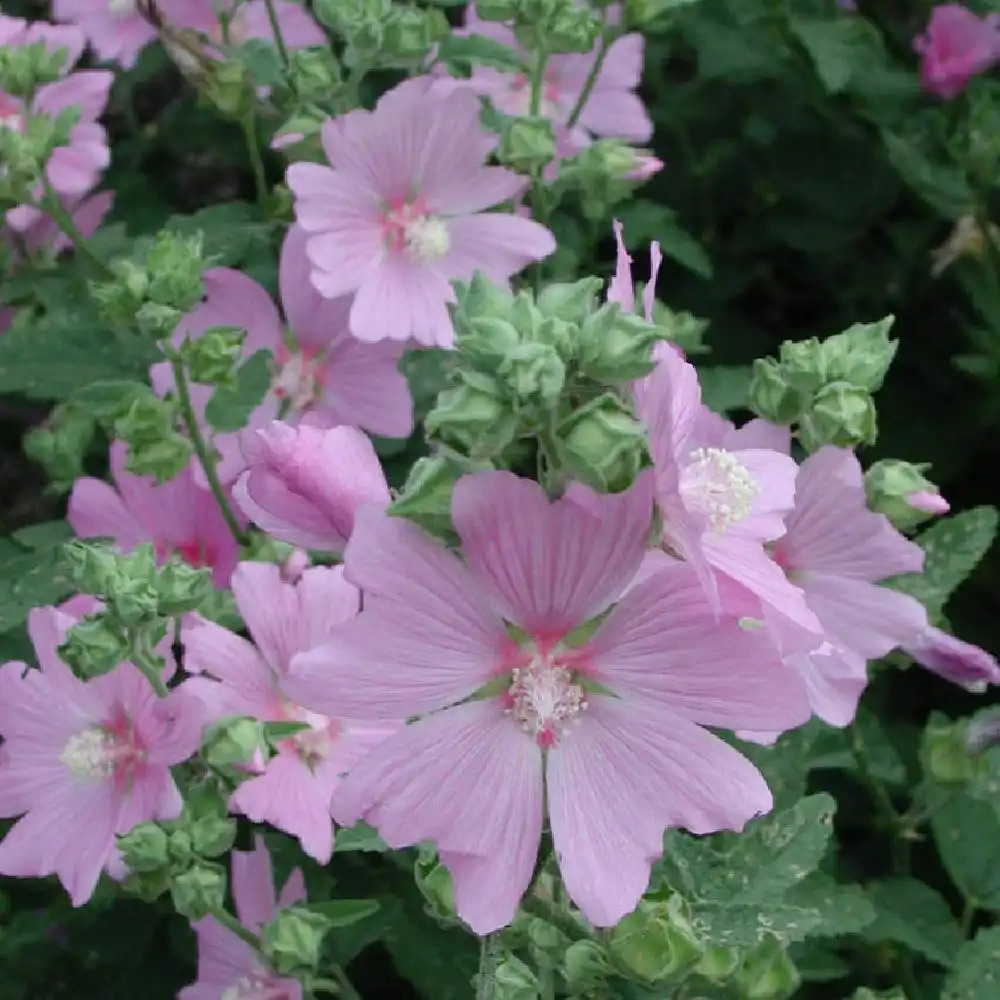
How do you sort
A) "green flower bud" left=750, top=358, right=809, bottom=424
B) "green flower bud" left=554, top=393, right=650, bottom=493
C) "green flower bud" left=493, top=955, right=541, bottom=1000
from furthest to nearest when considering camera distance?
"green flower bud" left=750, top=358, right=809, bottom=424 < "green flower bud" left=493, top=955, right=541, bottom=1000 < "green flower bud" left=554, top=393, right=650, bottom=493

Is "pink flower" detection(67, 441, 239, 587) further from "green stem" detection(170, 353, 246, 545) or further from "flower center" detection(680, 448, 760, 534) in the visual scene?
"flower center" detection(680, 448, 760, 534)

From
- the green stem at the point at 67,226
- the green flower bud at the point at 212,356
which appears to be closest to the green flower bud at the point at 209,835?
the green flower bud at the point at 212,356

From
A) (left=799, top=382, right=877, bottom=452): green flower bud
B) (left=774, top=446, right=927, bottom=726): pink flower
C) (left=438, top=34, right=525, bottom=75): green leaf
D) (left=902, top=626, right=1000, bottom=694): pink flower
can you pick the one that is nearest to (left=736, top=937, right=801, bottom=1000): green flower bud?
(left=774, top=446, right=927, bottom=726): pink flower

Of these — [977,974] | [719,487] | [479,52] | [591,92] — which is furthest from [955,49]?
[719,487]

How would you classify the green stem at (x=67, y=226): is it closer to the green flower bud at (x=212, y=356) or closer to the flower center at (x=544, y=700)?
the green flower bud at (x=212, y=356)

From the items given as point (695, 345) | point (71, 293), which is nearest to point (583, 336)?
point (695, 345)

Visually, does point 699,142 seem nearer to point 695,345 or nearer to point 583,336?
point 695,345

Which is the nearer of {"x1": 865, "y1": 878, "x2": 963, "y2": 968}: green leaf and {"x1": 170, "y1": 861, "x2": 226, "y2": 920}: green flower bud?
{"x1": 170, "y1": 861, "x2": 226, "y2": 920}: green flower bud
